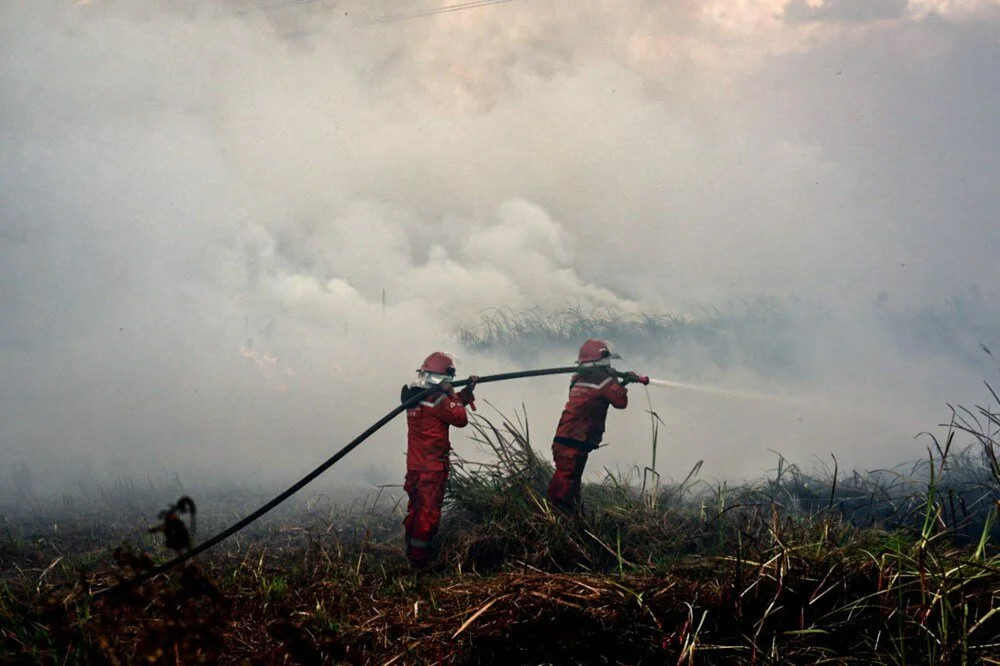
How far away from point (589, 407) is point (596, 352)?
68cm

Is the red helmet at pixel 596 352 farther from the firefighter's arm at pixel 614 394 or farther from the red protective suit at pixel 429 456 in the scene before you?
the red protective suit at pixel 429 456

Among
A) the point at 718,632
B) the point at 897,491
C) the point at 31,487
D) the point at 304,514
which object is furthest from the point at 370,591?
the point at 31,487

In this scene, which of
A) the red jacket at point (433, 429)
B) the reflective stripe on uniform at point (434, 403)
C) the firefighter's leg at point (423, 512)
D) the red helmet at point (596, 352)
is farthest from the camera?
the red helmet at point (596, 352)

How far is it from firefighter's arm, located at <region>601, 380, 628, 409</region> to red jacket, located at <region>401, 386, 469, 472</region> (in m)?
1.82

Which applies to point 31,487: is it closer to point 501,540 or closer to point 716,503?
point 501,540

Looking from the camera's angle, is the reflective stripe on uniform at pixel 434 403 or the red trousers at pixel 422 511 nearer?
the red trousers at pixel 422 511

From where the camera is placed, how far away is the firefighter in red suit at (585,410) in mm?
8109

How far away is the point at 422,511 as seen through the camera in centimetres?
716

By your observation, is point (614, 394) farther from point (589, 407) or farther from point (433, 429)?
point (433, 429)

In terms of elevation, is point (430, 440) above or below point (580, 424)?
below

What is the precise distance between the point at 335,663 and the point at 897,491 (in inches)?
318

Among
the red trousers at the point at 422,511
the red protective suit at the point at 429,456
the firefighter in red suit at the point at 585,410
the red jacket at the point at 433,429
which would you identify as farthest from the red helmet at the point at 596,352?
the red trousers at the point at 422,511

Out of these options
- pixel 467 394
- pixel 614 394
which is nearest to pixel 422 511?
pixel 467 394

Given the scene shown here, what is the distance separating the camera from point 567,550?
623 centimetres
